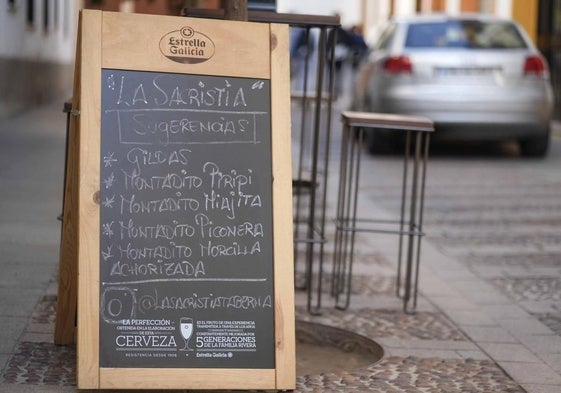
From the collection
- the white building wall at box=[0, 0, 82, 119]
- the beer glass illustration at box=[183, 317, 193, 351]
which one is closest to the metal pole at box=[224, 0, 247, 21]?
the beer glass illustration at box=[183, 317, 193, 351]

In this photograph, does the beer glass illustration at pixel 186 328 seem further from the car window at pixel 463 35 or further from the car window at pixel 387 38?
the car window at pixel 387 38

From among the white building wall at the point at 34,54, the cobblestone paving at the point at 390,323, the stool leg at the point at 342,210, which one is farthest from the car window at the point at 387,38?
the cobblestone paving at the point at 390,323

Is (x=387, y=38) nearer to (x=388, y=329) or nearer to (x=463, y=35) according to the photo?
(x=463, y=35)

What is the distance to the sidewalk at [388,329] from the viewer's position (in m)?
4.91

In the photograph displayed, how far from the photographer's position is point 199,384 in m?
4.51

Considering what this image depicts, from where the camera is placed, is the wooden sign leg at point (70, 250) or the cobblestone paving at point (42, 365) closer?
the cobblestone paving at point (42, 365)

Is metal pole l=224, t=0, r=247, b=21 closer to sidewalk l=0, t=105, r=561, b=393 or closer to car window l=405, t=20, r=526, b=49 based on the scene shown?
sidewalk l=0, t=105, r=561, b=393

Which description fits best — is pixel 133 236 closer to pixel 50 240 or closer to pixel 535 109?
pixel 50 240

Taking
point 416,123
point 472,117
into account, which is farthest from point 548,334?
point 472,117

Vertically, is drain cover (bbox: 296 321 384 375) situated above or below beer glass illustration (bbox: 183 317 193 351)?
below

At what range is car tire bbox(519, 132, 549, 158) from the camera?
14.3 meters

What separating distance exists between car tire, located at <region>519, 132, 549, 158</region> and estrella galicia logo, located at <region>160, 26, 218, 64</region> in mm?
9922

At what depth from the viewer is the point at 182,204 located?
4.70m

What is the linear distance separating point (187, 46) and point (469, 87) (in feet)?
30.8
